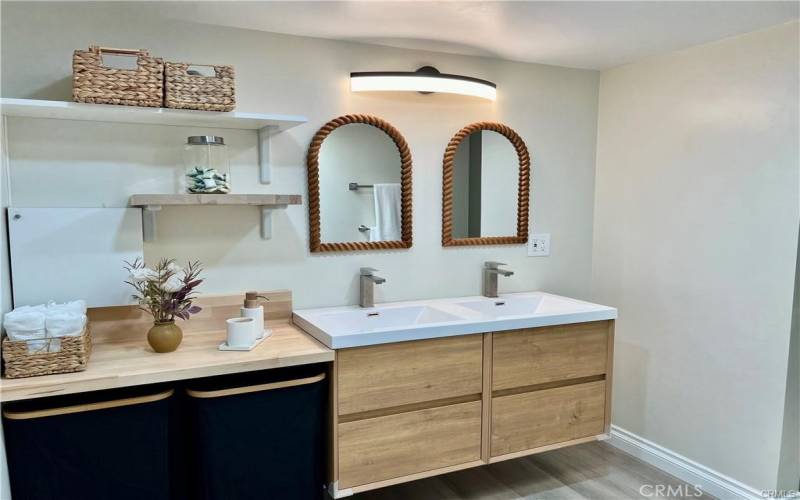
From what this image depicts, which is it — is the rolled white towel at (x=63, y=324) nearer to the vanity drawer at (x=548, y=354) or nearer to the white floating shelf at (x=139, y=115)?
the white floating shelf at (x=139, y=115)

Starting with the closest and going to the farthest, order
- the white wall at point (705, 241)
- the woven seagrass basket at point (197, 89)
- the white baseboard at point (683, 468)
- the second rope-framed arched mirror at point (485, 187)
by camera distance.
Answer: the woven seagrass basket at point (197, 89), the white wall at point (705, 241), the white baseboard at point (683, 468), the second rope-framed arched mirror at point (485, 187)

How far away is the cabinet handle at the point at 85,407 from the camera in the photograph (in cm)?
165

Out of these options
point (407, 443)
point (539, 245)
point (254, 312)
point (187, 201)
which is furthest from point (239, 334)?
point (539, 245)

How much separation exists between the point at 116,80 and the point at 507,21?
1.45 m

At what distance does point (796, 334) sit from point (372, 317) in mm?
1730

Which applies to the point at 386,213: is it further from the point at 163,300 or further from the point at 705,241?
the point at 705,241

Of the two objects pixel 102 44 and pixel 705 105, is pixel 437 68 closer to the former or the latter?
pixel 705 105

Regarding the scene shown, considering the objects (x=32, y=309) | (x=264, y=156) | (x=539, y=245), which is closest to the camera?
(x=32, y=309)

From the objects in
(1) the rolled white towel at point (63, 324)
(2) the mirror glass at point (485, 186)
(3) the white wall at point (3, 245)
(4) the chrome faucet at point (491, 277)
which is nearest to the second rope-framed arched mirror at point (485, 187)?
Result: (2) the mirror glass at point (485, 186)

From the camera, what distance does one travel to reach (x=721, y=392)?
2.48m

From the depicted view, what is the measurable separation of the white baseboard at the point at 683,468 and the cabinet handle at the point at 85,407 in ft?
7.56

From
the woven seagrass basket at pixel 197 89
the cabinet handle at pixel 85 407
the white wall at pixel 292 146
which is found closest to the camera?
the cabinet handle at pixel 85 407

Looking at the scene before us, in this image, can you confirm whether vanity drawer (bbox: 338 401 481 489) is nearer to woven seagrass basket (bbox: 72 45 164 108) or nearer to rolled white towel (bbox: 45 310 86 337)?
rolled white towel (bbox: 45 310 86 337)

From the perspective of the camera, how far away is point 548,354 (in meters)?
2.37
